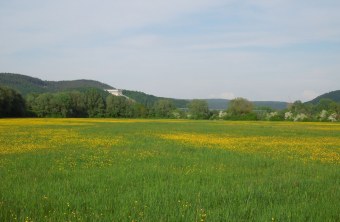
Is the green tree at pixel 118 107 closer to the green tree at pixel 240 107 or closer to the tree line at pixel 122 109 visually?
the tree line at pixel 122 109

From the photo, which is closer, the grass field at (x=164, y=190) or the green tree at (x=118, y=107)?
the grass field at (x=164, y=190)

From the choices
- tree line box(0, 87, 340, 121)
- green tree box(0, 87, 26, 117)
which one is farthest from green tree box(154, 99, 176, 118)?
green tree box(0, 87, 26, 117)

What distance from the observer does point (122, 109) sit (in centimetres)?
11581

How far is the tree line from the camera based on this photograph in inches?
3463

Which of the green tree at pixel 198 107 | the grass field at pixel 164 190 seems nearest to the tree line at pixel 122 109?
the green tree at pixel 198 107

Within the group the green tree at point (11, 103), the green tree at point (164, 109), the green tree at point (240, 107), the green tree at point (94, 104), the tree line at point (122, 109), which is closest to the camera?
the green tree at point (11, 103)

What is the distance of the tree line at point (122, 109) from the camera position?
8795 centimetres

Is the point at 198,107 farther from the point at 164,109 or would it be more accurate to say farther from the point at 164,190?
the point at 164,190

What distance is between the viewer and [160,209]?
23.9 feet

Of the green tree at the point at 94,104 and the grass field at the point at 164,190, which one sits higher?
the green tree at the point at 94,104

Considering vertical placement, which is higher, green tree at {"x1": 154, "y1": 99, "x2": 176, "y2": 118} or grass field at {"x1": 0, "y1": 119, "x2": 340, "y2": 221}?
green tree at {"x1": 154, "y1": 99, "x2": 176, "y2": 118}

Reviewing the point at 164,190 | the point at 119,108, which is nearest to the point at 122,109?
the point at 119,108

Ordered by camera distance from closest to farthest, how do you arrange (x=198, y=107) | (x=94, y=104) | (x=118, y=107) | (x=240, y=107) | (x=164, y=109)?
(x=94, y=104) < (x=118, y=107) < (x=240, y=107) < (x=164, y=109) < (x=198, y=107)

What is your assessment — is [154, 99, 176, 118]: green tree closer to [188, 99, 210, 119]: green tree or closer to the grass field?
[188, 99, 210, 119]: green tree
